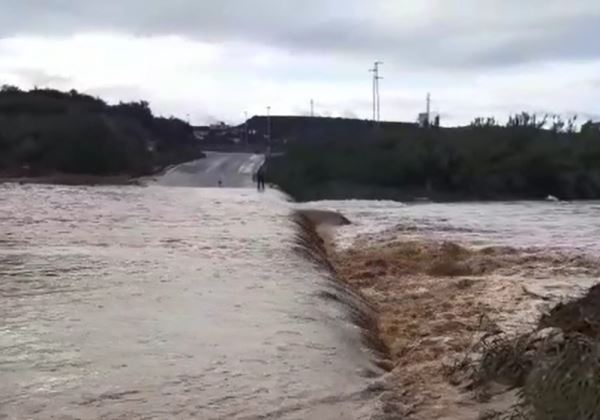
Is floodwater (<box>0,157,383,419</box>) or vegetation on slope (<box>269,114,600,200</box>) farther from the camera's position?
vegetation on slope (<box>269,114,600,200</box>)

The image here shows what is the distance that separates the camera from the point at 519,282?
57.9 feet

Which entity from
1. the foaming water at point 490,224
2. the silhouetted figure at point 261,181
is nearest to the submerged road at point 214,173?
the silhouetted figure at point 261,181

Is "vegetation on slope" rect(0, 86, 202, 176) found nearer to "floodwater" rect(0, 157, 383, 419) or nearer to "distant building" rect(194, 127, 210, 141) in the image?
"distant building" rect(194, 127, 210, 141)

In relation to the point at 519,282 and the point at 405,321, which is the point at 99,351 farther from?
the point at 519,282

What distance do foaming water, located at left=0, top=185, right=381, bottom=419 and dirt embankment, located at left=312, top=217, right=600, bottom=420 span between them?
1.83 feet

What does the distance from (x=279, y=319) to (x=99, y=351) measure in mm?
2701

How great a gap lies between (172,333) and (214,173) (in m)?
52.7

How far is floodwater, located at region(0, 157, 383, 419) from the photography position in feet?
29.9

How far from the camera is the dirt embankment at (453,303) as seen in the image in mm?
9318

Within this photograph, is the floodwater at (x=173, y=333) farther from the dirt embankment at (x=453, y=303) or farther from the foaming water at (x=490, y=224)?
the foaming water at (x=490, y=224)

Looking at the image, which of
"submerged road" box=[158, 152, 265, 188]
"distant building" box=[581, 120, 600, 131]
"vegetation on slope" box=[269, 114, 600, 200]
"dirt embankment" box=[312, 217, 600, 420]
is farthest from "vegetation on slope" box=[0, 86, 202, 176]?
"dirt embankment" box=[312, 217, 600, 420]

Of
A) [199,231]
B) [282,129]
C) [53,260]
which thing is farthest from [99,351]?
[282,129]

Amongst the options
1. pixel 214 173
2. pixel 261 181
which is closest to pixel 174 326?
pixel 261 181

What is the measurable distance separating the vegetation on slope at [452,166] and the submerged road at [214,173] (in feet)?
7.16
